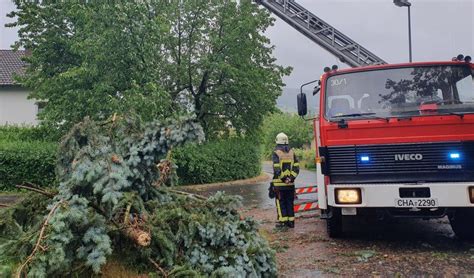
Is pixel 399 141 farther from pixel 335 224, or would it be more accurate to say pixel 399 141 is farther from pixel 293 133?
pixel 293 133

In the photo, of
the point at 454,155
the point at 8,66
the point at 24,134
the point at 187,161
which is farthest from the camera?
the point at 8,66

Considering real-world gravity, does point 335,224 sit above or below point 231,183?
above

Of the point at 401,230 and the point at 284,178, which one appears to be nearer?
the point at 401,230

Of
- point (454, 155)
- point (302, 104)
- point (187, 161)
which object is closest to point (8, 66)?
point (187, 161)

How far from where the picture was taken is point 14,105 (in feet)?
86.1

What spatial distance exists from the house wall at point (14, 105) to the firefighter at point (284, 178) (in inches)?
895

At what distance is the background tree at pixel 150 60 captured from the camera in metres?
12.9

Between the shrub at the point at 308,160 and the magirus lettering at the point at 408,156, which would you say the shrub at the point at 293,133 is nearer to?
the shrub at the point at 308,160

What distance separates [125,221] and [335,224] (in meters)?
3.67

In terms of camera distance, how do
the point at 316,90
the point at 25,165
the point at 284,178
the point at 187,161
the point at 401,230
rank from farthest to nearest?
1. the point at 187,161
2. the point at 25,165
3. the point at 284,178
4. the point at 401,230
5. the point at 316,90

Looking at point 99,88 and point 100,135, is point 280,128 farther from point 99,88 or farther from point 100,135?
point 100,135

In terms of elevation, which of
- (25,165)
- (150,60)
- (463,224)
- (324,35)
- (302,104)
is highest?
(324,35)

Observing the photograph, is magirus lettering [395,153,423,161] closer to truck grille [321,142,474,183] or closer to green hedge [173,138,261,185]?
truck grille [321,142,474,183]

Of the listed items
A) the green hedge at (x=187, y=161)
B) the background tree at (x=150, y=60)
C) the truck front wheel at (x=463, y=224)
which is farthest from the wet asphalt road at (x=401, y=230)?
the green hedge at (x=187, y=161)
